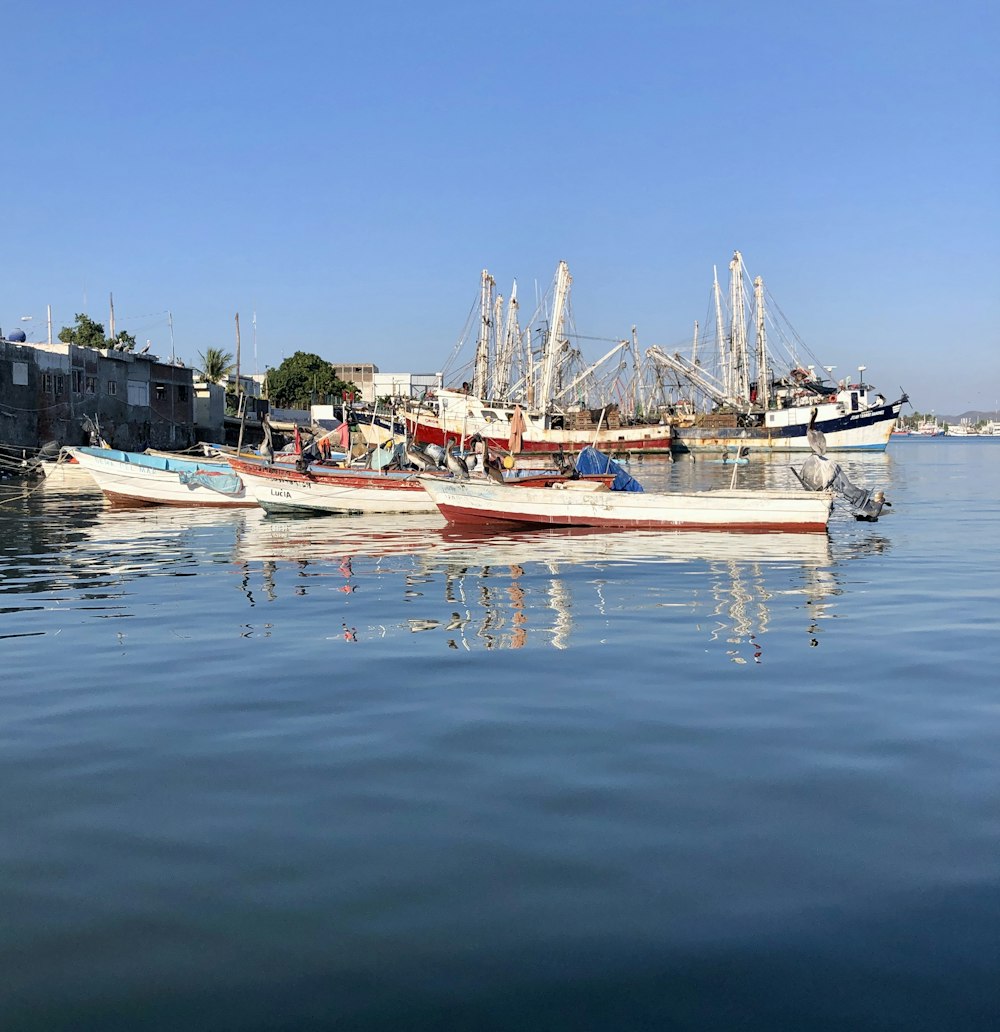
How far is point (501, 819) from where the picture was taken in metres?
6.76

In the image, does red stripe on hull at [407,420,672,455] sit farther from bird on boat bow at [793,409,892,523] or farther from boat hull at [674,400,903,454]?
bird on boat bow at [793,409,892,523]

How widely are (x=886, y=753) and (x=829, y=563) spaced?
1471 cm

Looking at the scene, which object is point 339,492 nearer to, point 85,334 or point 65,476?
point 65,476

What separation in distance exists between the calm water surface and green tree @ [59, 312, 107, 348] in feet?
297

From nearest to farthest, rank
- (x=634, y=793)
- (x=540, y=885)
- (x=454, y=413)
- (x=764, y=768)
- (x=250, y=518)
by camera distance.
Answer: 1. (x=540, y=885)
2. (x=634, y=793)
3. (x=764, y=768)
4. (x=250, y=518)
5. (x=454, y=413)

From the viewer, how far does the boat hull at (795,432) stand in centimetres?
10769

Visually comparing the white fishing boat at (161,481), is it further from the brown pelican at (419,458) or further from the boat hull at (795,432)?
the boat hull at (795,432)

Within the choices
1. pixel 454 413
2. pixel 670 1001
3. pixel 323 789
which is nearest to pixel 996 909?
pixel 670 1001

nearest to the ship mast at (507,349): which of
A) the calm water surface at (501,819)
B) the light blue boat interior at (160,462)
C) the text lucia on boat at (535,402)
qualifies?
the text lucia on boat at (535,402)

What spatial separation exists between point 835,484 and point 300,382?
110542 mm

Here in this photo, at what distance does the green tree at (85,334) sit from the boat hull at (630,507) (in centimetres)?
7872

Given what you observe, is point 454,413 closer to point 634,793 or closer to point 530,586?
point 530,586

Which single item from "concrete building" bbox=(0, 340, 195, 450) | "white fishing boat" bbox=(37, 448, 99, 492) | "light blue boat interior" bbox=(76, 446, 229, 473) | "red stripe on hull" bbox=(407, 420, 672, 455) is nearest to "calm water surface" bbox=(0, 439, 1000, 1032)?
"light blue boat interior" bbox=(76, 446, 229, 473)

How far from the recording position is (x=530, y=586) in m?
18.9
